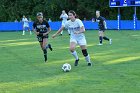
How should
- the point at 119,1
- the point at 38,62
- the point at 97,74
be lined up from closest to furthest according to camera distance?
the point at 97,74
the point at 38,62
the point at 119,1

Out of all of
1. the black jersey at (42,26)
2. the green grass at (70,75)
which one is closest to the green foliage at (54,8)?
the green grass at (70,75)

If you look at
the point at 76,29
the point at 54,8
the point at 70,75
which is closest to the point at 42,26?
the point at 76,29

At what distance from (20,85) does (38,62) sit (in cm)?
506

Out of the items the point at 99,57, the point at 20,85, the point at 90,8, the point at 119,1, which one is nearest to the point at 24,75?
the point at 20,85

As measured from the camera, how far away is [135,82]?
10984 mm

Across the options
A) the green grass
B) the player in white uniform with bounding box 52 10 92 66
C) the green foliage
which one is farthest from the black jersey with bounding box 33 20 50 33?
the green foliage

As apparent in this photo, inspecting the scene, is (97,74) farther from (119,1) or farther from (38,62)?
(119,1)

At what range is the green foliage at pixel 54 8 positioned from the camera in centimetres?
5044

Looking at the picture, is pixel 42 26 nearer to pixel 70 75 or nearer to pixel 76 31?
pixel 76 31

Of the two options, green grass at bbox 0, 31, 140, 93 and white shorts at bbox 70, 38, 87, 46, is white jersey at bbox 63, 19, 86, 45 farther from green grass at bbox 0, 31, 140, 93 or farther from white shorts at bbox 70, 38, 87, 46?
green grass at bbox 0, 31, 140, 93

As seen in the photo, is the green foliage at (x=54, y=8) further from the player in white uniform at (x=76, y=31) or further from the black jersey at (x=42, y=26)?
the player in white uniform at (x=76, y=31)

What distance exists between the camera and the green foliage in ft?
165

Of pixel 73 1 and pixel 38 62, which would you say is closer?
pixel 38 62

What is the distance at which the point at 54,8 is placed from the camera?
51625mm
